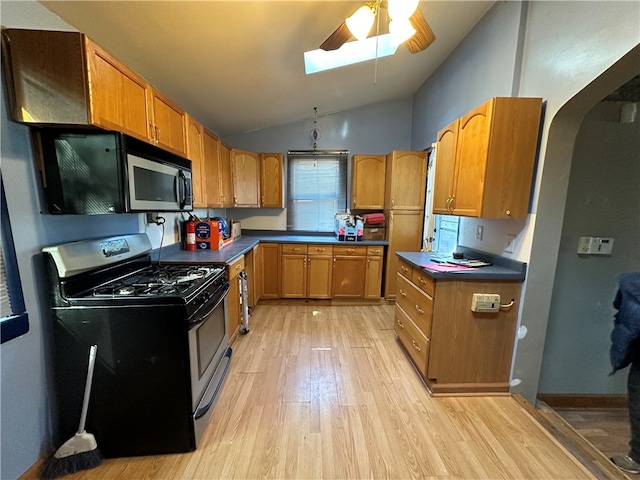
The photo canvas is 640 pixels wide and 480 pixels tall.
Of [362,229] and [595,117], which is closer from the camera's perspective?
[595,117]

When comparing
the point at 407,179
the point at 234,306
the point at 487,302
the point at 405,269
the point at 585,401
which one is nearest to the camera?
the point at 487,302

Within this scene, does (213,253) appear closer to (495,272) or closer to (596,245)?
(495,272)

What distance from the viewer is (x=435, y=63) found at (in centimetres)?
286

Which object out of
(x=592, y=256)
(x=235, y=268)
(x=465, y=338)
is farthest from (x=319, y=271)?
(x=592, y=256)

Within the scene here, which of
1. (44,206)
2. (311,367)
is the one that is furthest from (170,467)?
(44,206)

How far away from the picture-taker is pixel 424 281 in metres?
1.95

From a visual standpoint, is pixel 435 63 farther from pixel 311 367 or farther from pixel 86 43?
pixel 311 367

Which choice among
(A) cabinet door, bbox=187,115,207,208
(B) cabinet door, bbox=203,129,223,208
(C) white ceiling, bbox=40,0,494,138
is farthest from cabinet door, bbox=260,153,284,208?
(A) cabinet door, bbox=187,115,207,208

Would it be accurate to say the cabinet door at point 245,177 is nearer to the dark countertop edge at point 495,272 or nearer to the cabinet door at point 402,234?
the cabinet door at point 402,234

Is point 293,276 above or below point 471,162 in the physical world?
below

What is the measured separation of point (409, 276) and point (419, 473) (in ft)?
4.28

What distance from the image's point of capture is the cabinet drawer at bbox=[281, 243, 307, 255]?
3.43 metres

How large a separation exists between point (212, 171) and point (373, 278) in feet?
7.78

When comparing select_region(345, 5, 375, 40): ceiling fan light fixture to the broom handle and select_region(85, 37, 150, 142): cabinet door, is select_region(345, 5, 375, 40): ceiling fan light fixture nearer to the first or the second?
select_region(85, 37, 150, 142): cabinet door
